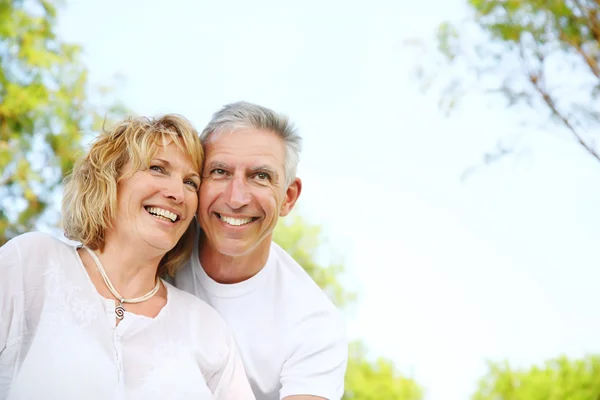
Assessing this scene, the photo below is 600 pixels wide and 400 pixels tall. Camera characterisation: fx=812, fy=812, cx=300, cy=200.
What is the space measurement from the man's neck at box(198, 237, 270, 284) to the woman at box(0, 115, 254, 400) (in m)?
0.23

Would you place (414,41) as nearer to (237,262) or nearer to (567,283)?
(237,262)

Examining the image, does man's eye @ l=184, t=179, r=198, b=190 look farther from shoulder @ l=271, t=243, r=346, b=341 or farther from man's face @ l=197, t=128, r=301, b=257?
shoulder @ l=271, t=243, r=346, b=341

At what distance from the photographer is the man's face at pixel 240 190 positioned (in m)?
2.75

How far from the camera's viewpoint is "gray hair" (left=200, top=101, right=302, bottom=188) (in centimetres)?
290

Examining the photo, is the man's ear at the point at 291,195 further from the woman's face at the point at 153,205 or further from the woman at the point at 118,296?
the woman's face at the point at 153,205

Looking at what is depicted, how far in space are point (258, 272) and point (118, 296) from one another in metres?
0.68

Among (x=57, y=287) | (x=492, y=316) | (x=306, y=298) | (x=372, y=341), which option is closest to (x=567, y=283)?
(x=492, y=316)

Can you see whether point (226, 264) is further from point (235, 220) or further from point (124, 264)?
point (124, 264)

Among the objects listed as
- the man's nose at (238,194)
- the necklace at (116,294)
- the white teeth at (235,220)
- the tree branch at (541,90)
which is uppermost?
the tree branch at (541,90)

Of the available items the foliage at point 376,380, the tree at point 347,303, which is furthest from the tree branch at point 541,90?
the foliage at point 376,380

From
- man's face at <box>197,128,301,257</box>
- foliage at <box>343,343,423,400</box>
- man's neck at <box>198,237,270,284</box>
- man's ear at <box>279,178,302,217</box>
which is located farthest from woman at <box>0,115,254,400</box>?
foliage at <box>343,343,423,400</box>

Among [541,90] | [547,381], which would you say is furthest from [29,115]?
[547,381]

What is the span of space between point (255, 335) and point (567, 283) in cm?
1254

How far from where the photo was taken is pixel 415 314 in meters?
19.4
